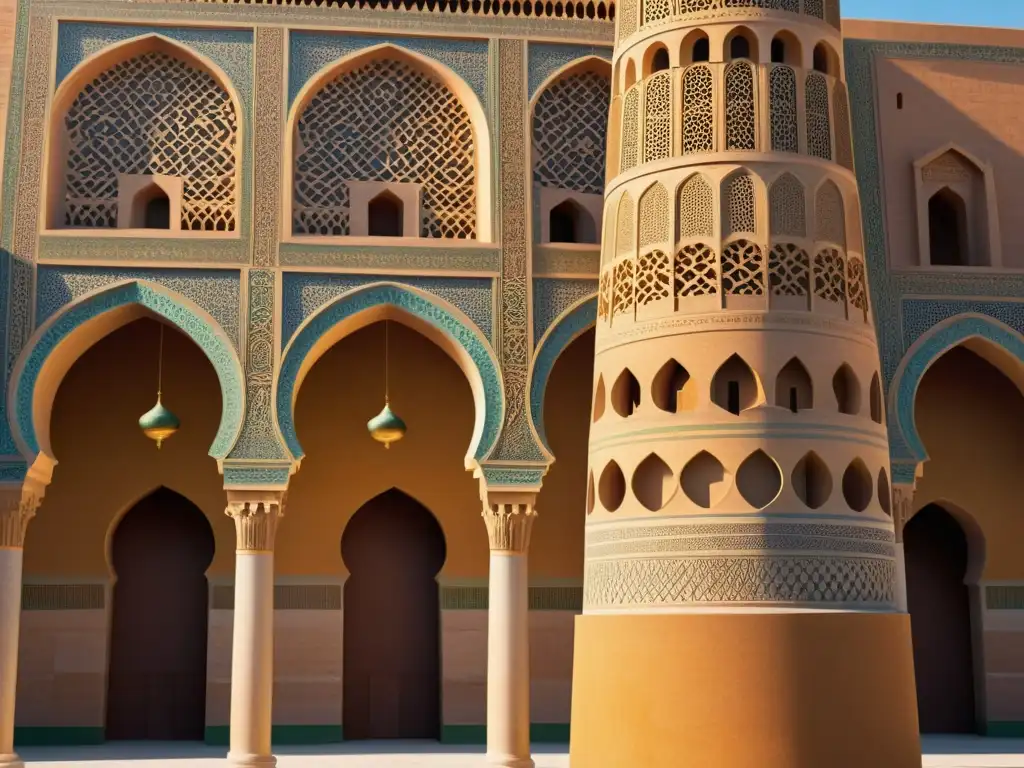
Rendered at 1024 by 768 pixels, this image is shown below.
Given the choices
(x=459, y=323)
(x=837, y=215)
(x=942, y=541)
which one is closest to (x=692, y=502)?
(x=837, y=215)

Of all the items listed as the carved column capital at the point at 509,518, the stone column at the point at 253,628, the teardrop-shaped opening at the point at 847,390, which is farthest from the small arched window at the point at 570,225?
the stone column at the point at 253,628

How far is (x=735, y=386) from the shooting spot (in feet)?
29.3

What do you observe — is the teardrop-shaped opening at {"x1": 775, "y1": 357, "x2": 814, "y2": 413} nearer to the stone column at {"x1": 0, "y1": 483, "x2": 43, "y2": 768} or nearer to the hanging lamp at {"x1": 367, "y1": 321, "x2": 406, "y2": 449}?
the hanging lamp at {"x1": 367, "y1": 321, "x2": 406, "y2": 449}

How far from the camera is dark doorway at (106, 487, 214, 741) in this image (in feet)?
40.5

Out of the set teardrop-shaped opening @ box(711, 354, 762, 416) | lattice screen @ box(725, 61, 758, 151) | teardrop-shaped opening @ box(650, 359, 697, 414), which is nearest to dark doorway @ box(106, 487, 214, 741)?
teardrop-shaped opening @ box(650, 359, 697, 414)

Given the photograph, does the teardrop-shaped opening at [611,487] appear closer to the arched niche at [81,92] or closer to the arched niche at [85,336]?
the arched niche at [85,336]

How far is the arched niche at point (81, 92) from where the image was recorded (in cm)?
1083

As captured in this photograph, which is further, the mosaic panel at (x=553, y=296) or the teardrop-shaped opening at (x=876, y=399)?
the mosaic panel at (x=553, y=296)

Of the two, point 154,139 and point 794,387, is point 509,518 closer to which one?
point 794,387

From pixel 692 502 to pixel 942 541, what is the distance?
5303 millimetres

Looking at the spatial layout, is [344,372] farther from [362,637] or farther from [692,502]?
[692,502]

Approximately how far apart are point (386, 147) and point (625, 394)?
10.4ft

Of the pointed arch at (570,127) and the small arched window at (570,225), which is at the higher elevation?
the pointed arch at (570,127)

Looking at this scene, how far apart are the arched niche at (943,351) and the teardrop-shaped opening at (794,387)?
87.1 inches
